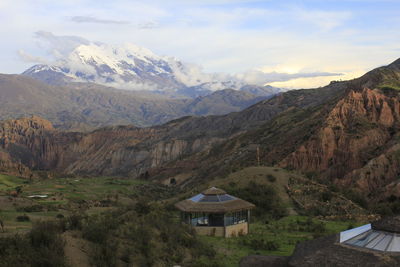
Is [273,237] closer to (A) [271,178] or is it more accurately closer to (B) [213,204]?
(B) [213,204]

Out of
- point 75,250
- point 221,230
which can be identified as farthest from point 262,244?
point 75,250

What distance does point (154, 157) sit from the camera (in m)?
134

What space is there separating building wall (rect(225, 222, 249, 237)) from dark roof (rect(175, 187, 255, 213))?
3.70 ft

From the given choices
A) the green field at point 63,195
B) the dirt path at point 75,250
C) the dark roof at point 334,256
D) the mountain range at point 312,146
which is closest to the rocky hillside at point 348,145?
the mountain range at point 312,146

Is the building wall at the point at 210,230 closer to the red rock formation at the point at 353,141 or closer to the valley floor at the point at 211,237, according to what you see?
the valley floor at the point at 211,237

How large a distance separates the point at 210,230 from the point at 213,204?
1.60 m

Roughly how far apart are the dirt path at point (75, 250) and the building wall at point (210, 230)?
12.1 m

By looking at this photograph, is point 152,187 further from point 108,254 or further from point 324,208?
point 108,254

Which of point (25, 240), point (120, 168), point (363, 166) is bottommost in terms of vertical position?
point (120, 168)

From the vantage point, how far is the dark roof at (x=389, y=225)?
14.6m

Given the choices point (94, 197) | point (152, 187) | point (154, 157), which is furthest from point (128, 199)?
point (154, 157)

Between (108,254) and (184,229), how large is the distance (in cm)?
839

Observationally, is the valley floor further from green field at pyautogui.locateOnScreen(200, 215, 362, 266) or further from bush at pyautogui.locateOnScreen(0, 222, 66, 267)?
bush at pyautogui.locateOnScreen(0, 222, 66, 267)

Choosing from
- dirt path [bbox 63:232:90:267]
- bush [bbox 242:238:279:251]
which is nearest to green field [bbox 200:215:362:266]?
bush [bbox 242:238:279:251]
